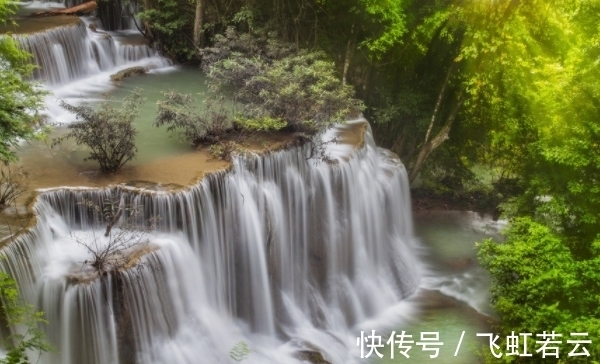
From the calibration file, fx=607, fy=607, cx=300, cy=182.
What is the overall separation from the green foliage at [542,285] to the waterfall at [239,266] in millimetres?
3609

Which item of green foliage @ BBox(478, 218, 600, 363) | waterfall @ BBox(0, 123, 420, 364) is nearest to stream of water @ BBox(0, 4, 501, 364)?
waterfall @ BBox(0, 123, 420, 364)

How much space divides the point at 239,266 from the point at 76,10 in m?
12.4

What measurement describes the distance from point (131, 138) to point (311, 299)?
560cm

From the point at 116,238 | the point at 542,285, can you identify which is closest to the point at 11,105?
the point at 116,238

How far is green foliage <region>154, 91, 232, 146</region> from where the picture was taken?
13.5 m

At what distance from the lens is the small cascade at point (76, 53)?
16.6m

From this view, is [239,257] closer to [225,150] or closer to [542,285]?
[225,150]

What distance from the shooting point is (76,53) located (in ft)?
58.5

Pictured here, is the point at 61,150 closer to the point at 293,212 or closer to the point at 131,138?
the point at 131,138

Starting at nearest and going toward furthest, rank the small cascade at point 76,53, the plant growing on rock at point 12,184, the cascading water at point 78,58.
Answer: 1. the plant growing on rock at point 12,184
2. the cascading water at point 78,58
3. the small cascade at point 76,53

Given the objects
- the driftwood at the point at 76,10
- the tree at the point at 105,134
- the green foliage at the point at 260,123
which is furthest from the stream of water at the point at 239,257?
the tree at the point at 105,134

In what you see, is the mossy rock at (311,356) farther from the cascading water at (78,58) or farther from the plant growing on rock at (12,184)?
the cascading water at (78,58)

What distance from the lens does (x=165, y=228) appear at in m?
11.1

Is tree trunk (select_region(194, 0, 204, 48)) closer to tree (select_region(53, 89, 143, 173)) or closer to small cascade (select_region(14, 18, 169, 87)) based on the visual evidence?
small cascade (select_region(14, 18, 169, 87))
